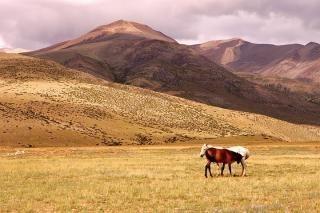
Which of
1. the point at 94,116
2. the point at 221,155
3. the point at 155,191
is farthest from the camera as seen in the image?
the point at 94,116

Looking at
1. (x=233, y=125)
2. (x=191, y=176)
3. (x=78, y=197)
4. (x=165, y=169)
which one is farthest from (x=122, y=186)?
(x=233, y=125)

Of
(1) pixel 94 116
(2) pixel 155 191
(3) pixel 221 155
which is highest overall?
(1) pixel 94 116

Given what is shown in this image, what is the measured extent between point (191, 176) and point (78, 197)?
10.0m

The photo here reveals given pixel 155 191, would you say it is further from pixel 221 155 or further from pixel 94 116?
pixel 94 116

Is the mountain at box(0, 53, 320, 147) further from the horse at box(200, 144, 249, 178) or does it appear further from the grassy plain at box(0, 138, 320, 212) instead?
the horse at box(200, 144, 249, 178)

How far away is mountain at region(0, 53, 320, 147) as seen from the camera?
99.4 metres

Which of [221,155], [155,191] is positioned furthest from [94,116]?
[155,191]

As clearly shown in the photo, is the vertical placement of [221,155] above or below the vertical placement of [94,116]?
below

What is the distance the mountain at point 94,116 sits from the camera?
99438 millimetres

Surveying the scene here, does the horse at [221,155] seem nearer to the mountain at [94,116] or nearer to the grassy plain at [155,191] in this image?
the grassy plain at [155,191]

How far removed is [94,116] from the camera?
12088 centimetres

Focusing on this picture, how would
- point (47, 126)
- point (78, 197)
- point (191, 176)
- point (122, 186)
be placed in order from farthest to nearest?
point (47, 126) < point (191, 176) < point (122, 186) < point (78, 197)

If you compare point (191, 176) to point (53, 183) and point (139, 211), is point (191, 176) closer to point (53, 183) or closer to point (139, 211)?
point (53, 183)

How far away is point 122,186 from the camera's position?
25500 millimetres
